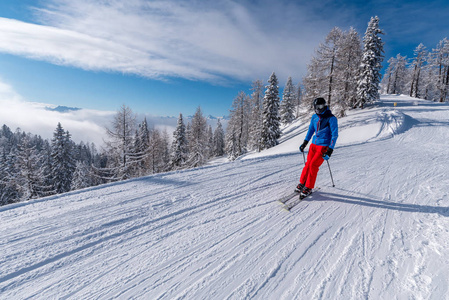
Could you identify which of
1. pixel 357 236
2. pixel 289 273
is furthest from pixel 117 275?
pixel 357 236

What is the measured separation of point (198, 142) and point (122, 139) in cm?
919

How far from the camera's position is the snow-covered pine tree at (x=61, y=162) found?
80.5ft

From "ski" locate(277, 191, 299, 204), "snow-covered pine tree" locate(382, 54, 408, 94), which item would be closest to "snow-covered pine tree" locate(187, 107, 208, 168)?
"ski" locate(277, 191, 299, 204)

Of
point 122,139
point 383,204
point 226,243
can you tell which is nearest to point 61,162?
point 122,139

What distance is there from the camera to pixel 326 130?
13.1ft

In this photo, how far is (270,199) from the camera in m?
4.00

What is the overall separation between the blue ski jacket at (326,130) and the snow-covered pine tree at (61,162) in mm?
31612

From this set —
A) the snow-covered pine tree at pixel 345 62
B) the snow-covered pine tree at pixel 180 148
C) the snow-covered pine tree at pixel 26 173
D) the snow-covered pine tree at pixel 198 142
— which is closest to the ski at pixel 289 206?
the snow-covered pine tree at pixel 198 142

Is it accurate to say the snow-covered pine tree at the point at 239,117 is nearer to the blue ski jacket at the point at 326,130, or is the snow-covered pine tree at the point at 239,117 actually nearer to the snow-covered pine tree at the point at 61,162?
the snow-covered pine tree at the point at 61,162

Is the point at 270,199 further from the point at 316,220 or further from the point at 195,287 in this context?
the point at 195,287

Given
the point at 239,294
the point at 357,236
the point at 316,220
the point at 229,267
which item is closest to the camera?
the point at 239,294

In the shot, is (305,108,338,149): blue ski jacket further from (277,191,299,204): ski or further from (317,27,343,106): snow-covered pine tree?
(317,27,343,106): snow-covered pine tree

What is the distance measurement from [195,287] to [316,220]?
232cm

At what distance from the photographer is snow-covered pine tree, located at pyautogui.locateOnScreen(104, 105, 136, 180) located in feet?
55.2
